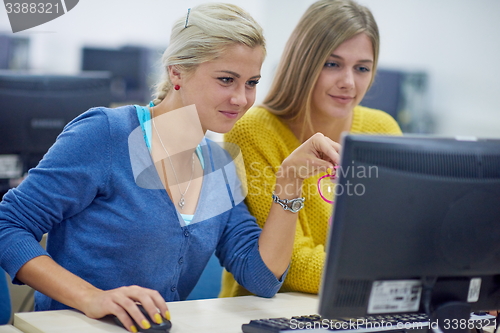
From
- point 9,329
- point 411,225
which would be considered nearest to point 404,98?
point 411,225

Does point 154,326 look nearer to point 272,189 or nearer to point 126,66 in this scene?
point 272,189

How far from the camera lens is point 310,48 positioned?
5.07 feet

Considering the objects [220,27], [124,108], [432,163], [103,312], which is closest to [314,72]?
[220,27]

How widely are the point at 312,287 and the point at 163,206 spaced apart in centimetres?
42

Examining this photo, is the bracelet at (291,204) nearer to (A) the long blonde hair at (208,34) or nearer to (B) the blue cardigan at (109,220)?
(B) the blue cardigan at (109,220)

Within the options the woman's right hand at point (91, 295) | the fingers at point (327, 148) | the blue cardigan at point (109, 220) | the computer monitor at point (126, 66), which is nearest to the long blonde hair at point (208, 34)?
the blue cardigan at point (109, 220)

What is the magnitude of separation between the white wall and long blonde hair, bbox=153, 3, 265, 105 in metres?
3.30

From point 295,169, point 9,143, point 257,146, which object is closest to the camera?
point 295,169

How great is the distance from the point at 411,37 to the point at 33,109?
4.14 m

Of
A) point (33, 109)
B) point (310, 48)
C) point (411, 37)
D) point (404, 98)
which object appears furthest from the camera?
point (411, 37)

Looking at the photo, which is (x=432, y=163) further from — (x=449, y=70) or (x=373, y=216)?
(x=449, y=70)

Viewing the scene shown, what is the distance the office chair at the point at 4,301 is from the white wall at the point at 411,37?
136 inches

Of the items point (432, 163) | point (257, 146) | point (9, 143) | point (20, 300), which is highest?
point (432, 163)

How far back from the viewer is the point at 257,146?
4.89 feet
